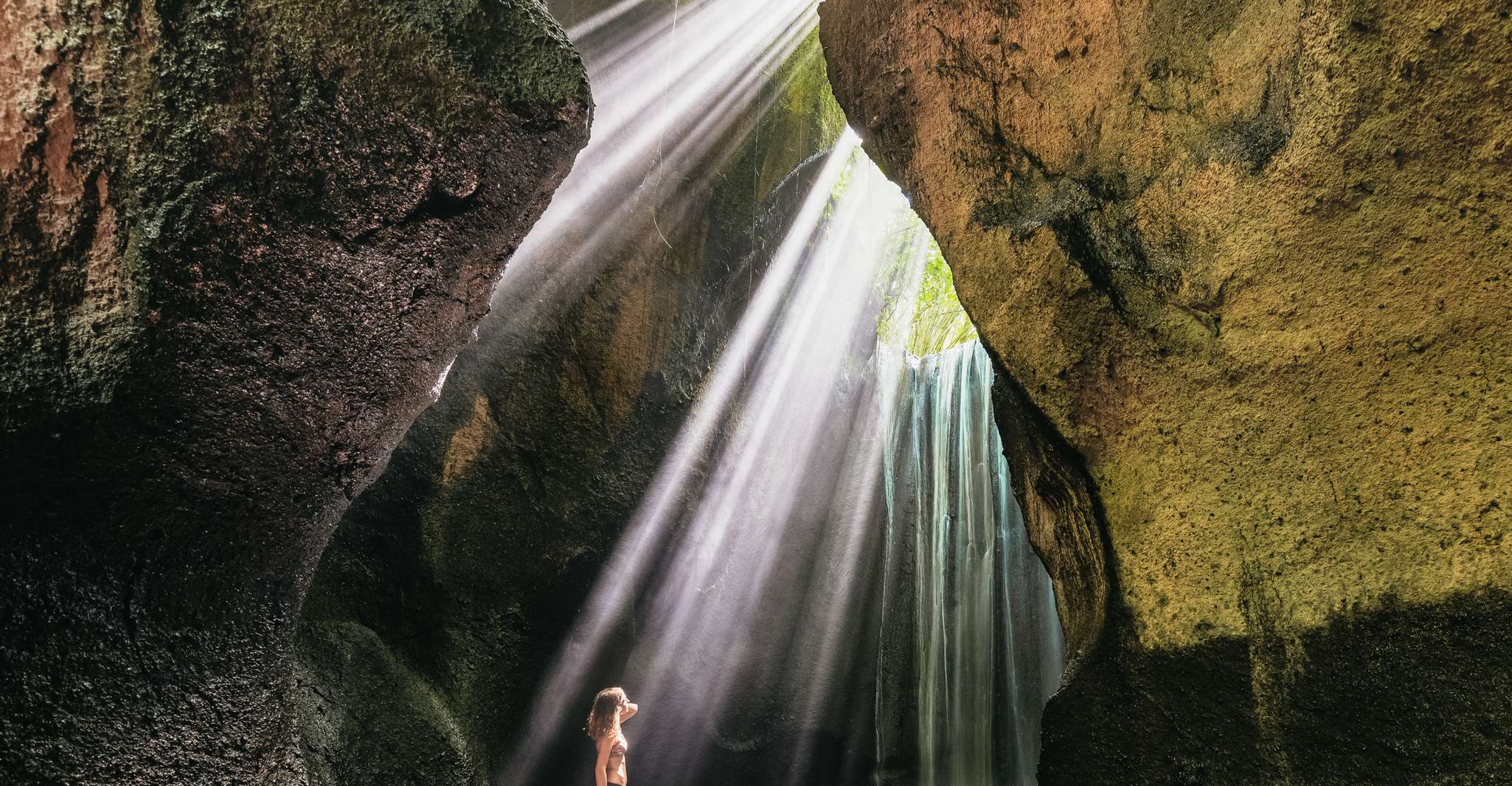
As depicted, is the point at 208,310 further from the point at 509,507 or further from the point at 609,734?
the point at 509,507

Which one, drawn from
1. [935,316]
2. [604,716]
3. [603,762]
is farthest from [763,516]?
[935,316]

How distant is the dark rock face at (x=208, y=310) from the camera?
63.3 inches

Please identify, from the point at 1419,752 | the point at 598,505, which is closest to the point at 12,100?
the point at 1419,752

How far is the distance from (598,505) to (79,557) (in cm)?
534

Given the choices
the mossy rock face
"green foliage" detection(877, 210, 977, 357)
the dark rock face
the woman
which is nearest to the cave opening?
"green foliage" detection(877, 210, 977, 357)

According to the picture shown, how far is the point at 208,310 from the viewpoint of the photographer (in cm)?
188

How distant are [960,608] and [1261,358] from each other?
7471mm

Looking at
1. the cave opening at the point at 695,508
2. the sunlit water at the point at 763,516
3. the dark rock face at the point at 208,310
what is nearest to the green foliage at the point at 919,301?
the cave opening at the point at 695,508

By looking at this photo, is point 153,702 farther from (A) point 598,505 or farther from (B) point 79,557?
(A) point 598,505

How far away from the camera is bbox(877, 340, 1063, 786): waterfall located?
326 inches

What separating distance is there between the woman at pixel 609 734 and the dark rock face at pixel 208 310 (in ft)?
9.18

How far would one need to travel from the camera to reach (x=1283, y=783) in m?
1.94

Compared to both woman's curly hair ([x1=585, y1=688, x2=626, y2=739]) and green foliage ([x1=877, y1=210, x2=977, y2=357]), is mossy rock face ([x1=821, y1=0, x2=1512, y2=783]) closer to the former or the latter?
woman's curly hair ([x1=585, y1=688, x2=626, y2=739])

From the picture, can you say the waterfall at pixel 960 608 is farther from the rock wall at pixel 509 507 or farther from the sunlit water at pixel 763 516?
the rock wall at pixel 509 507
